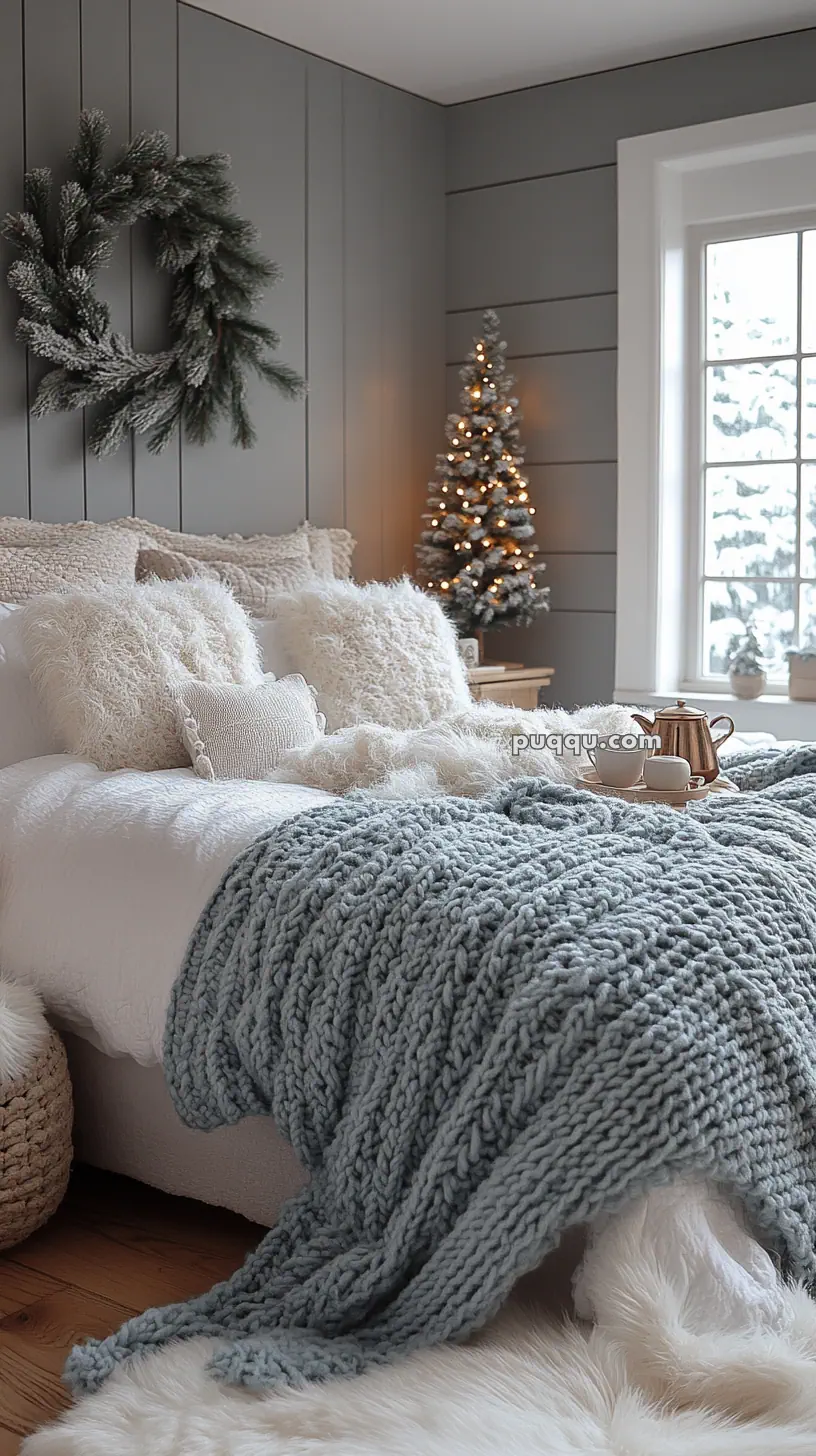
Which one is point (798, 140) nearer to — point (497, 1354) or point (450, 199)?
point (450, 199)

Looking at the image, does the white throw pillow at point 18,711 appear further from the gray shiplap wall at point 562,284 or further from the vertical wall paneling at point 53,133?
the gray shiplap wall at point 562,284

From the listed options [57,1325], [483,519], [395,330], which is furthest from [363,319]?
[57,1325]

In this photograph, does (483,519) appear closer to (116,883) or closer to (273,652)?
(273,652)

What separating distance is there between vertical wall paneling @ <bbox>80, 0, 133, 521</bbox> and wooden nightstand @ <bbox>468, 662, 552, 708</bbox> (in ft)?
3.73

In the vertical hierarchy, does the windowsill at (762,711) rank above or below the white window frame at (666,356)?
below

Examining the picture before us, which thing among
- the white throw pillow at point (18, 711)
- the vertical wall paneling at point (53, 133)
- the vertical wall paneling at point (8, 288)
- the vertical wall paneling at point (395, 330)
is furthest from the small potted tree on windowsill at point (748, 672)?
the white throw pillow at point (18, 711)

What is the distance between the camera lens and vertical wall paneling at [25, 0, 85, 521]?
342cm

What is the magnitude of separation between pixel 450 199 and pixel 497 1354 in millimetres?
4120

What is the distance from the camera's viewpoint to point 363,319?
4.51 m

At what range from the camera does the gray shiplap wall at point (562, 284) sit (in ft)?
14.6

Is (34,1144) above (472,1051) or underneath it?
underneath

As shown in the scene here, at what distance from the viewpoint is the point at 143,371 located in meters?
3.61

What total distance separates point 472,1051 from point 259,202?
315 centimetres

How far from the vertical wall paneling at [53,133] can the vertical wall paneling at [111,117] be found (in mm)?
36
